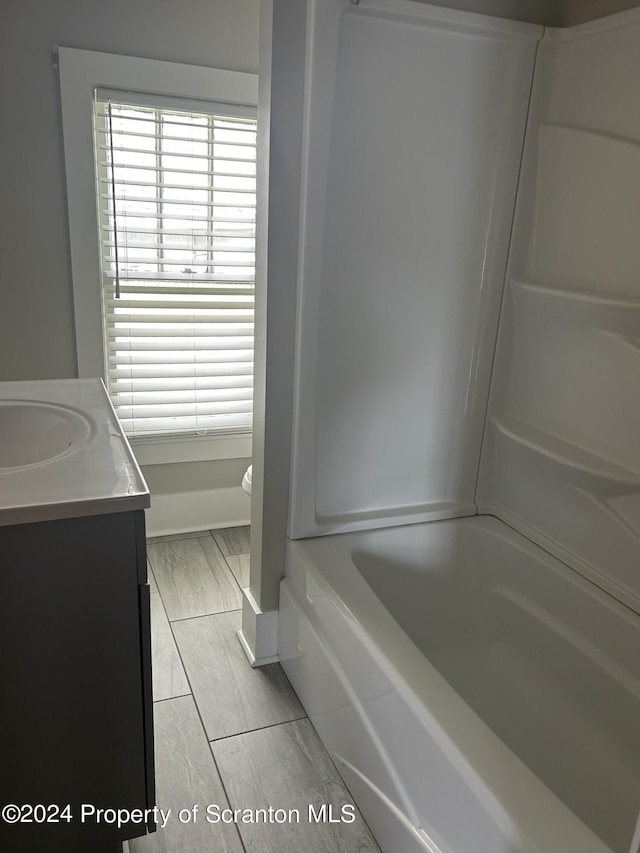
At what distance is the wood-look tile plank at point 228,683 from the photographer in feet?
6.33

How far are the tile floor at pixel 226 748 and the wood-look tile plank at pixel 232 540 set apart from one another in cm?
33

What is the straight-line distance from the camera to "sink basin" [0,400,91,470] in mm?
1605

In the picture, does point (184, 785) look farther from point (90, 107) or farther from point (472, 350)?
point (90, 107)

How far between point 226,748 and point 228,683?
257 millimetres

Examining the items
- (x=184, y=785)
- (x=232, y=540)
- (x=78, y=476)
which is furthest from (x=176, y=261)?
(x=184, y=785)

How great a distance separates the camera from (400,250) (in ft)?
6.27

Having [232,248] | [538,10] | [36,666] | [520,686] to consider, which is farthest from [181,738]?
[538,10]

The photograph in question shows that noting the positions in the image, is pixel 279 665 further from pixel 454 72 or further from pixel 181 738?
pixel 454 72

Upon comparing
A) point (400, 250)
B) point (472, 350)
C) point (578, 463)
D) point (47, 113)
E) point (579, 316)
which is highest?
point (47, 113)

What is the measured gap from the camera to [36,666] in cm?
126

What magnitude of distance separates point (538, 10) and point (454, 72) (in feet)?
1.04

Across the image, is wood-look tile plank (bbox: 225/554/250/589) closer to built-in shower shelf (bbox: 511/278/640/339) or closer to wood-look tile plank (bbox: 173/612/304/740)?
wood-look tile plank (bbox: 173/612/304/740)

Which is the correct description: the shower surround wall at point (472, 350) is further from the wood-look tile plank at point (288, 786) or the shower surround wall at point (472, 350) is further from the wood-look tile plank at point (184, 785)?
the wood-look tile plank at point (184, 785)

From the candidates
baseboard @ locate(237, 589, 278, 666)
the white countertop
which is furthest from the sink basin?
baseboard @ locate(237, 589, 278, 666)
